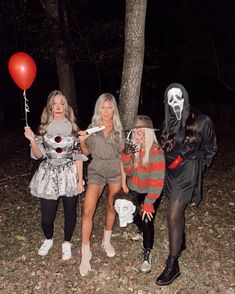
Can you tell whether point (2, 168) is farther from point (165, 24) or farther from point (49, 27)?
point (165, 24)

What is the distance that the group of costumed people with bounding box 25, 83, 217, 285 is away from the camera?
3.83 m

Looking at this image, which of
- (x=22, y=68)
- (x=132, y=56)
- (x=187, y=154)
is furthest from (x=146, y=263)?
(x=132, y=56)

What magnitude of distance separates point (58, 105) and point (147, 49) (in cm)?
908

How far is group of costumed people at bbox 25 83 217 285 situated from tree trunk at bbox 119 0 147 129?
189cm

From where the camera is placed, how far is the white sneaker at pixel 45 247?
4.87 metres

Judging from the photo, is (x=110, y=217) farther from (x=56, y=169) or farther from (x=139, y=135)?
(x=139, y=135)

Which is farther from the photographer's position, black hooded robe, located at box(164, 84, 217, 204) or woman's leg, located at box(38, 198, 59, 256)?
woman's leg, located at box(38, 198, 59, 256)

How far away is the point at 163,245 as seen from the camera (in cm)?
502

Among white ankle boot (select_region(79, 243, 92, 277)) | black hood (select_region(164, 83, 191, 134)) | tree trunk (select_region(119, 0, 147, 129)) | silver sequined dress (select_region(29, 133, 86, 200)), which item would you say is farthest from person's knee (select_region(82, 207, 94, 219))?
tree trunk (select_region(119, 0, 147, 129))

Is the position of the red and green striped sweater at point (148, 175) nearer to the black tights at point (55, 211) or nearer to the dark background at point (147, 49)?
the black tights at point (55, 211)

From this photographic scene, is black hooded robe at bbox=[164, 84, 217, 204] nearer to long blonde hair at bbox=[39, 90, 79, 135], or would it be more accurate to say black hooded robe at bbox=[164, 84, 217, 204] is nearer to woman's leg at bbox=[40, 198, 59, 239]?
long blonde hair at bbox=[39, 90, 79, 135]

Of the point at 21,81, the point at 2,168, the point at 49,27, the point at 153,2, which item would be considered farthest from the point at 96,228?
the point at 153,2

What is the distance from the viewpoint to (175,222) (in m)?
3.95

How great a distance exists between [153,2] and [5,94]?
14.9 metres
